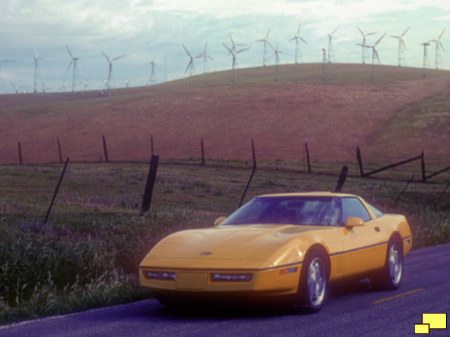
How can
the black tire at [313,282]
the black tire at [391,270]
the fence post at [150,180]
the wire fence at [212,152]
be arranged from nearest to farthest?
the black tire at [313,282], the black tire at [391,270], the fence post at [150,180], the wire fence at [212,152]

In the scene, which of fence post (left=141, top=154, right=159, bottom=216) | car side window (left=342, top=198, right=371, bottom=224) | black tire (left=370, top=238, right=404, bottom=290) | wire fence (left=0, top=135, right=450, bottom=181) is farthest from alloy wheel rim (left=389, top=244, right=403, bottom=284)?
wire fence (left=0, top=135, right=450, bottom=181)

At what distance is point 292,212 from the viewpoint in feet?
27.9

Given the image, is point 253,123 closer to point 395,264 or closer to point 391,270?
Answer: point 395,264

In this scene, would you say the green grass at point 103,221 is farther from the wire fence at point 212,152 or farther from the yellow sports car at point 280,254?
the wire fence at point 212,152

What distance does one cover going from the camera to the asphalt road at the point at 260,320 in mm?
6430

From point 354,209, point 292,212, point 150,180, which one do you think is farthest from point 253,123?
point 292,212

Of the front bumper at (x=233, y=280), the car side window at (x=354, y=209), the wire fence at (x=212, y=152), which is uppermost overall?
the wire fence at (x=212, y=152)

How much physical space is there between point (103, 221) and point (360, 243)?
23.8 ft

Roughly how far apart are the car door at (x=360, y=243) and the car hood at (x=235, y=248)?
0.56 meters

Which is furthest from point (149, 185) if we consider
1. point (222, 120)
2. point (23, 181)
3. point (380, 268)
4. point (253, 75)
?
point (253, 75)

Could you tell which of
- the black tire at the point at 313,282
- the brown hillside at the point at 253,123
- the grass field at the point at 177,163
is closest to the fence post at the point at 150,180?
the grass field at the point at 177,163

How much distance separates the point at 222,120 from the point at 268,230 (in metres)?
65.4

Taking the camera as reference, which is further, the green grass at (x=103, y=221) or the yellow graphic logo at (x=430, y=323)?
the green grass at (x=103, y=221)

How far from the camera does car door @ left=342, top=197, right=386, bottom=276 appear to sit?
26.9 ft
